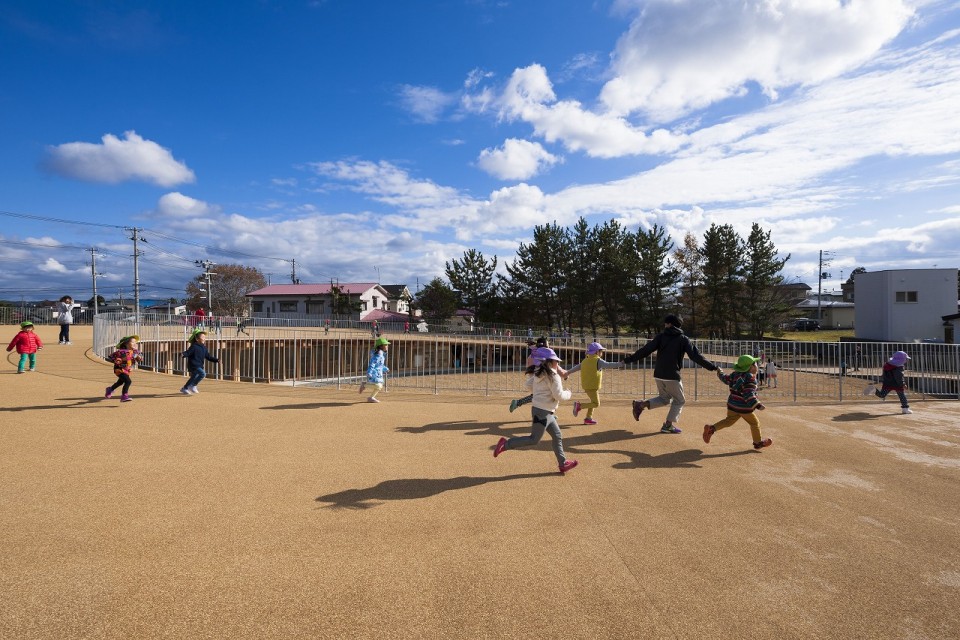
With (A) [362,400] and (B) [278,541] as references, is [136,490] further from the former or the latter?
(A) [362,400]

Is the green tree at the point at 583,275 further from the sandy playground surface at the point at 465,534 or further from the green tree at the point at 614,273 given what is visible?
the sandy playground surface at the point at 465,534

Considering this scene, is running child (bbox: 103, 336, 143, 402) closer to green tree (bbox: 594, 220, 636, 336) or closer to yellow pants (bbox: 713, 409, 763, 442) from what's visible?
yellow pants (bbox: 713, 409, 763, 442)

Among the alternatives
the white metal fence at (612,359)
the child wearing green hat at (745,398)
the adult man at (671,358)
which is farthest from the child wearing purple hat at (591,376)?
the white metal fence at (612,359)

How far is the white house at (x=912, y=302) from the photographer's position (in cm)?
3144

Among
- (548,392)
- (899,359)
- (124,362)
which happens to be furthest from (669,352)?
(124,362)

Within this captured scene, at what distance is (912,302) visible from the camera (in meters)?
32.1

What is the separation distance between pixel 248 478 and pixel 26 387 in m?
9.25

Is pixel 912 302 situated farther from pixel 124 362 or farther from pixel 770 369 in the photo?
pixel 124 362

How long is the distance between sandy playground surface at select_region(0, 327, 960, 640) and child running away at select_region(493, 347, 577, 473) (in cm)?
32

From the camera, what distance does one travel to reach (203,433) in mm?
7059

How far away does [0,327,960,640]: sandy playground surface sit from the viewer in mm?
2863

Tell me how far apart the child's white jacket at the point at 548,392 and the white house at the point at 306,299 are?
56.5m

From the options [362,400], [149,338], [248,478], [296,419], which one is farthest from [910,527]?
[149,338]

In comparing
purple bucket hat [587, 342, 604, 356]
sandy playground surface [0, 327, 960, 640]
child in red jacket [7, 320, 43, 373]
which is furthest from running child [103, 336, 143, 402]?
purple bucket hat [587, 342, 604, 356]
